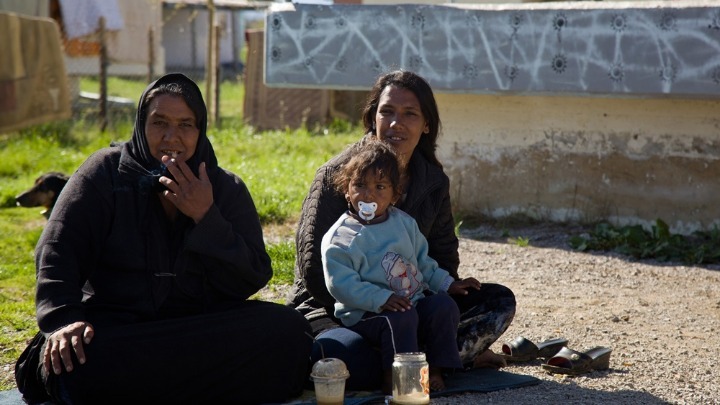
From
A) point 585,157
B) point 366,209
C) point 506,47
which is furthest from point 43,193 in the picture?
point 366,209

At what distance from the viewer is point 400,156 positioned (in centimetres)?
436

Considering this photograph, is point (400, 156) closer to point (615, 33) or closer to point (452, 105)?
point (615, 33)

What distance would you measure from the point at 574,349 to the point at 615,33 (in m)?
3.00

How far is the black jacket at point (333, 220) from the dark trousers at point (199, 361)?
274 mm

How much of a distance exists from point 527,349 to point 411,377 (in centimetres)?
136

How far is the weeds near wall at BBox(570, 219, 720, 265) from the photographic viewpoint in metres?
7.14

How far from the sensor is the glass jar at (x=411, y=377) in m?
3.66

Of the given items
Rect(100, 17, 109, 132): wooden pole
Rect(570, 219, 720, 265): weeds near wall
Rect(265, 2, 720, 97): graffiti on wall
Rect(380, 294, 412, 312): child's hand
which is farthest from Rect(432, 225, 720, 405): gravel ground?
Rect(100, 17, 109, 132): wooden pole

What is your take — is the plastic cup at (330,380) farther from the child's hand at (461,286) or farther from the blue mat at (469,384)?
the child's hand at (461,286)

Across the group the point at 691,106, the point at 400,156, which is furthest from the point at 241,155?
the point at 400,156

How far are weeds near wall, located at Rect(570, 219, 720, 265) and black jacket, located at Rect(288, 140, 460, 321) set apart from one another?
2993mm

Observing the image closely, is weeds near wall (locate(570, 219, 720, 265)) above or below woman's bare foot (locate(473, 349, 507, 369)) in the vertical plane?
below

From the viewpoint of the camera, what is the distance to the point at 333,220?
4.34 meters

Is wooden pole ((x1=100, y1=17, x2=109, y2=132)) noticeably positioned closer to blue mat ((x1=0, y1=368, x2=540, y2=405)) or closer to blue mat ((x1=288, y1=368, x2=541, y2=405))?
blue mat ((x1=0, y1=368, x2=540, y2=405))
